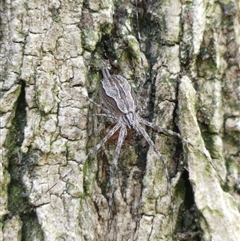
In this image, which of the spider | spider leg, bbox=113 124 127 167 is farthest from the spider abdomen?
spider leg, bbox=113 124 127 167

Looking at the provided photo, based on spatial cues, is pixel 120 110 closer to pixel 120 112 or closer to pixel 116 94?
pixel 120 112

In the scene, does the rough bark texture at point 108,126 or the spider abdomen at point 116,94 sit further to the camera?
the spider abdomen at point 116,94

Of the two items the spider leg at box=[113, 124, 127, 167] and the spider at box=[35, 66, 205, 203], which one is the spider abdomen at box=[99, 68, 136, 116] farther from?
the spider leg at box=[113, 124, 127, 167]

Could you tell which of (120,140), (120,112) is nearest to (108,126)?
(120,140)

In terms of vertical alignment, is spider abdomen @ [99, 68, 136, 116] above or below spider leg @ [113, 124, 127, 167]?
above

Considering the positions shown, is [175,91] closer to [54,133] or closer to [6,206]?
[54,133]

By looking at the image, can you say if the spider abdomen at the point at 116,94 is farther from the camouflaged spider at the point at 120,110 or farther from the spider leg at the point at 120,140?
the spider leg at the point at 120,140

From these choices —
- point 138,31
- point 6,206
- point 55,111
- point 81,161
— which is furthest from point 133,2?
point 6,206

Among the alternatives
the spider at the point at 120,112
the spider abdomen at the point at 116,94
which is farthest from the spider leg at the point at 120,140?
the spider abdomen at the point at 116,94
